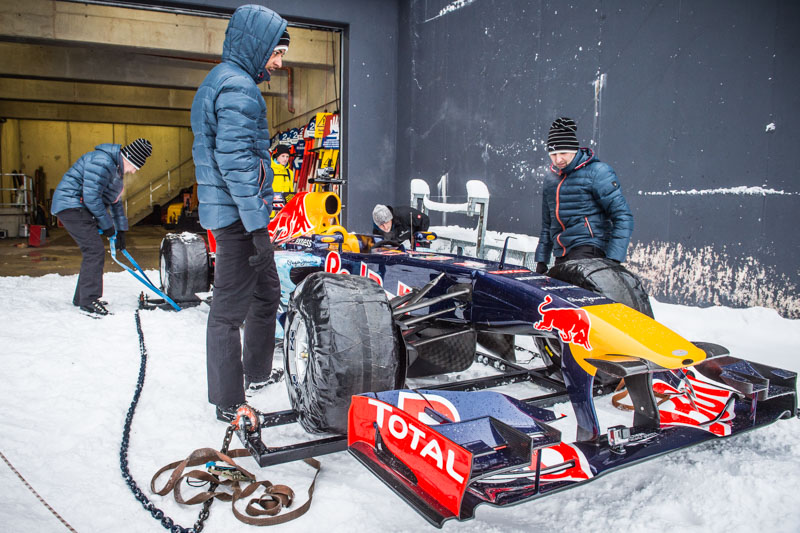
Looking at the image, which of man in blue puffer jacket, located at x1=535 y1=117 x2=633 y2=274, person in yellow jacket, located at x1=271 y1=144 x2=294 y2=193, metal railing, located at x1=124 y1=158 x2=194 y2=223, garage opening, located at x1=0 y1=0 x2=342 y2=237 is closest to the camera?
man in blue puffer jacket, located at x1=535 y1=117 x2=633 y2=274

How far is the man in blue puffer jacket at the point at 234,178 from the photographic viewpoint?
2.69 metres

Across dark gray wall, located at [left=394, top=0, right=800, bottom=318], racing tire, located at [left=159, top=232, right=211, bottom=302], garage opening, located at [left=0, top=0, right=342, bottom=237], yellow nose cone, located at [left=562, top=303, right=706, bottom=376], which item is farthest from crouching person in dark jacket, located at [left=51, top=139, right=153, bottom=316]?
yellow nose cone, located at [left=562, top=303, right=706, bottom=376]

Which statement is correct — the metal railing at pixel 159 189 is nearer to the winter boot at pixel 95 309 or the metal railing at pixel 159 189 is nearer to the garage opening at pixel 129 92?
the garage opening at pixel 129 92

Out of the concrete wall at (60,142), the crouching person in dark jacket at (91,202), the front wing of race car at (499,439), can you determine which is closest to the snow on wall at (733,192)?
the front wing of race car at (499,439)

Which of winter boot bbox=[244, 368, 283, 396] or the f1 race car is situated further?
winter boot bbox=[244, 368, 283, 396]

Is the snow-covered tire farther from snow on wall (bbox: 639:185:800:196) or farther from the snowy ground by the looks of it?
snow on wall (bbox: 639:185:800:196)

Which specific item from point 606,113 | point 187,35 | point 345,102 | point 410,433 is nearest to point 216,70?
point 410,433

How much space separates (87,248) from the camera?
5484 millimetres

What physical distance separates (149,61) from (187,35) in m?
4.15

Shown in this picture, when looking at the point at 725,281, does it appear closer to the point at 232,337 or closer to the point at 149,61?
the point at 232,337

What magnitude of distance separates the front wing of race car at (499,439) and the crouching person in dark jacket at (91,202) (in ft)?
14.2

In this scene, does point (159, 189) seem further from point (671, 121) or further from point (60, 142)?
point (671, 121)

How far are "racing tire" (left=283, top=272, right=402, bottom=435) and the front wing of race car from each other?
173mm

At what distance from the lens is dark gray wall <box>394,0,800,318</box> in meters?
4.80
